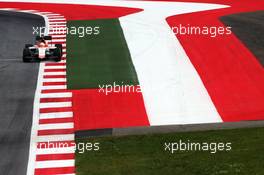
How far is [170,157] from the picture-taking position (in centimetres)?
2016

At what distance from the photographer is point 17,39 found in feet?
118

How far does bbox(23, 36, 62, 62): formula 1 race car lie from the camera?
101 feet

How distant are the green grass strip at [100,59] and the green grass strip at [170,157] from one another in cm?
676

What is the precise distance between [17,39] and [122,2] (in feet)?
42.5

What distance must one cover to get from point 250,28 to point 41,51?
13.8 metres

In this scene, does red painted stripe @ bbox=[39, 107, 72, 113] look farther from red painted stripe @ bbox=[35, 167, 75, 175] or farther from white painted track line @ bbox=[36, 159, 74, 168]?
red painted stripe @ bbox=[35, 167, 75, 175]

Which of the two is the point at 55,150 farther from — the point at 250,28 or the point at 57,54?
the point at 250,28

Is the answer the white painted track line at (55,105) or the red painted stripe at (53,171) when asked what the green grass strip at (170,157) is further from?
the white painted track line at (55,105)

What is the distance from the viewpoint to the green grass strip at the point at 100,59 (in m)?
A: 28.5

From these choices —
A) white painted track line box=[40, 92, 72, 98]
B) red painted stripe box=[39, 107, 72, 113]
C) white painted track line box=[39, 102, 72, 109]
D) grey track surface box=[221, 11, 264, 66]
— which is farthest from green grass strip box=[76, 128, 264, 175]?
grey track surface box=[221, 11, 264, 66]

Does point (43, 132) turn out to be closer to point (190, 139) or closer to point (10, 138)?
point (10, 138)

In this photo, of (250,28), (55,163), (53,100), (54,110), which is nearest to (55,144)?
(55,163)

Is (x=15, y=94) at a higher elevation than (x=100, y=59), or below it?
higher

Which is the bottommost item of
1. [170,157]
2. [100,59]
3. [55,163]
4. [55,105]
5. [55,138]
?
[100,59]
